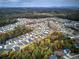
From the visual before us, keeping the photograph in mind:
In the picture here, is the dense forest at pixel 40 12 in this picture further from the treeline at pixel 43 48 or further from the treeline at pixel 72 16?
the treeline at pixel 43 48

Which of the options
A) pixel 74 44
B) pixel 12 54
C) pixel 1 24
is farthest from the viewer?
pixel 1 24

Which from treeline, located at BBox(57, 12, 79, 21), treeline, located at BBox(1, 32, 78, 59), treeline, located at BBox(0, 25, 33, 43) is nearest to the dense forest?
treeline, located at BBox(57, 12, 79, 21)

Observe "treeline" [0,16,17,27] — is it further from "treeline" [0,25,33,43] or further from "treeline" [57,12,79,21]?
"treeline" [57,12,79,21]

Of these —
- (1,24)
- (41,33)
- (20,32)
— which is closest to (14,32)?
(20,32)

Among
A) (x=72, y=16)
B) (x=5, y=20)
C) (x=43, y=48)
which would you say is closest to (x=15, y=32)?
(x=5, y=20)

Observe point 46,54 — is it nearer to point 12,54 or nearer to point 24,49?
point 24,49

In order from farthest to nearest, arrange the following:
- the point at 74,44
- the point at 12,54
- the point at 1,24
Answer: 1. the point at 1,24
2. the point at 74,44
3. the point at 12,54

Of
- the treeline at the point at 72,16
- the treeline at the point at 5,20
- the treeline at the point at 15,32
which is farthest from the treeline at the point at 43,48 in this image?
the treeline at the point at 5,20
